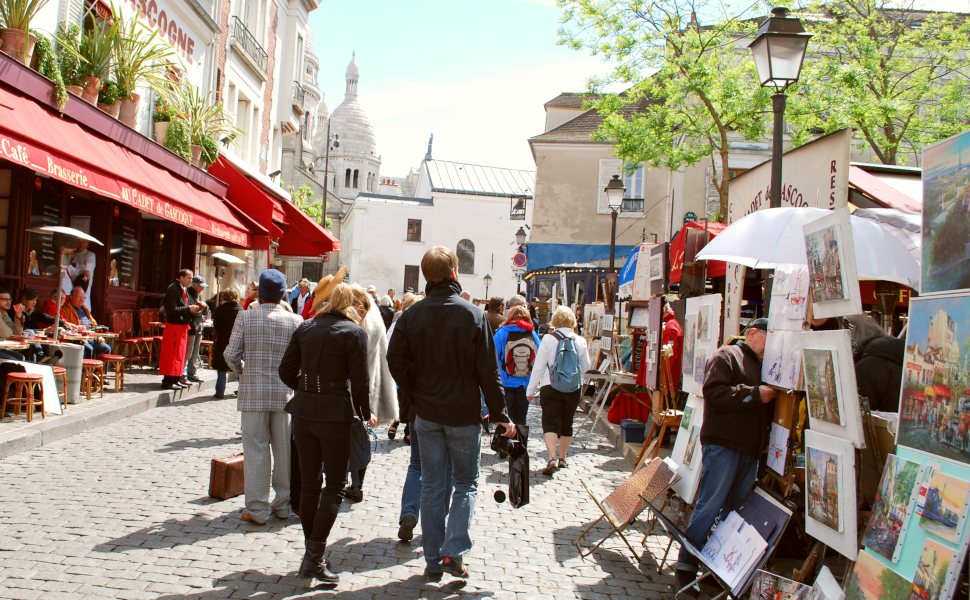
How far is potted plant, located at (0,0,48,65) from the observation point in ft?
30.4

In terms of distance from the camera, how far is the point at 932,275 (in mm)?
3842

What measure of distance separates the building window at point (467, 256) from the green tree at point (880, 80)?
143ft

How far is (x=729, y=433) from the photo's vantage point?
5090mm

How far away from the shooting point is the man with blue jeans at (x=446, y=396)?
506 centimetres

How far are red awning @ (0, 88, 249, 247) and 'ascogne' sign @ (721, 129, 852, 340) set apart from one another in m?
6.92

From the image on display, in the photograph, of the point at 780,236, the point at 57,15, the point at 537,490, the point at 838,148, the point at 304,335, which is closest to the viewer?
the point at 304,335

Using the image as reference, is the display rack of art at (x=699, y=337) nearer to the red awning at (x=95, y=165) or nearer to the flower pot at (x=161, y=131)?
the red awning at (x=95, y=165)

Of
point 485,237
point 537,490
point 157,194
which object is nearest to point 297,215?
point 157,194

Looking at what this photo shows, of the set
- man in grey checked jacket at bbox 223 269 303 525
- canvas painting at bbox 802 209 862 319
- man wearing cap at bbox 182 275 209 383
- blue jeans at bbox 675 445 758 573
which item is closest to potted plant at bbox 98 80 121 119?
man wearing cap at bbox 182 275 209 383

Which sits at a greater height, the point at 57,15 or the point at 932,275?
the point at 57,15

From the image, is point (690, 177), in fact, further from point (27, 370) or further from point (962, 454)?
point (962, 454)

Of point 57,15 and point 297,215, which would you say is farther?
point 297,215

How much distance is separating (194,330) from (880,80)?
14.7 metres

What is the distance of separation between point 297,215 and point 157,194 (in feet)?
25.2
